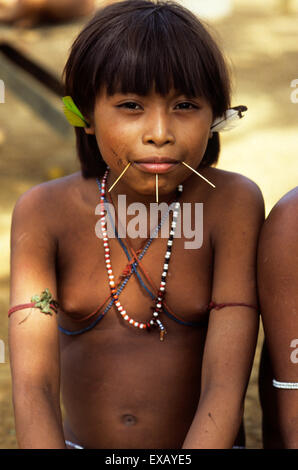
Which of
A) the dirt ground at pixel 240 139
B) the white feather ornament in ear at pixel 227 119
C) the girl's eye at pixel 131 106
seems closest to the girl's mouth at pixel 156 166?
the girl's eye at pixel 131 106

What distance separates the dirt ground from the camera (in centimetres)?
364

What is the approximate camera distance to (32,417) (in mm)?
1847

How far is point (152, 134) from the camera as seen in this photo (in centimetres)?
181

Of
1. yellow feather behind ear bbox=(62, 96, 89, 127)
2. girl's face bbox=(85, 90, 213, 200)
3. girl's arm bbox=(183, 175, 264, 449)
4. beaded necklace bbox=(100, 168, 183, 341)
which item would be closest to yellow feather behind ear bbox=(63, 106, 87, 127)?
yellow feather behind ear bbox=(62, 96, 89, 127)

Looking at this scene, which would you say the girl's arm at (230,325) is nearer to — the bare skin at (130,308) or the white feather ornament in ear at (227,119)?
the bare skin at (130,308)

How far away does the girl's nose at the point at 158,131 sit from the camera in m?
1.80

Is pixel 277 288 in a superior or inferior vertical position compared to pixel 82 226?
inferior

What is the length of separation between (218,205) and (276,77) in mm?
5666

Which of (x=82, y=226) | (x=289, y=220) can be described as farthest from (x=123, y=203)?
(x=289, y=220)

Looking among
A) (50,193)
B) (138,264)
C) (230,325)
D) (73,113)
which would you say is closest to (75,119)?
(73,113)

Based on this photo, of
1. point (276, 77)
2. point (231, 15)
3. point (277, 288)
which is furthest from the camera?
point (231, 15)

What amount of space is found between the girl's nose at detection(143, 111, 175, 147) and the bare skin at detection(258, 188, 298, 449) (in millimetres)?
377
